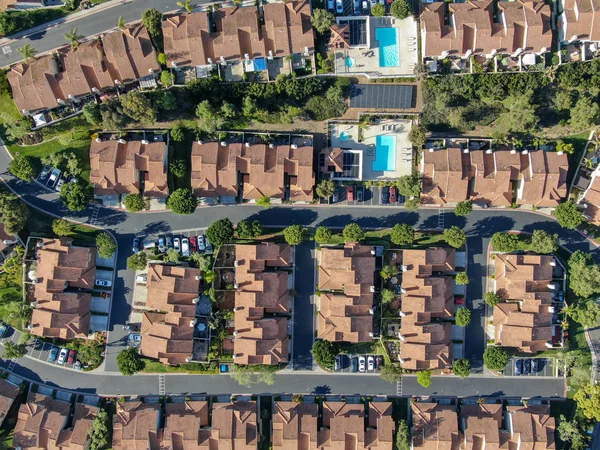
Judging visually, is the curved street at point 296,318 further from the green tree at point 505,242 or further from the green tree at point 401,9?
the green tree at point 401,9

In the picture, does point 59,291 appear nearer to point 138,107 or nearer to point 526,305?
point 138,107

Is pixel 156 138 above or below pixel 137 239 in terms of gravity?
above

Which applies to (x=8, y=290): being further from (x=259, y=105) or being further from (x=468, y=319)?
(x=468, y=319)

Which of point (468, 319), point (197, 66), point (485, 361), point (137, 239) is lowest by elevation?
point (485, 361)

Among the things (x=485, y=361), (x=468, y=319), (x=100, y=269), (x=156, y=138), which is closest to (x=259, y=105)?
(x=156, y=138)

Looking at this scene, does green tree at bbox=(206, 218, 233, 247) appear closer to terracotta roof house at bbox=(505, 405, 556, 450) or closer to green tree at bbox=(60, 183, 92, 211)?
green tree at bbox=(60, 183, 92, 211)

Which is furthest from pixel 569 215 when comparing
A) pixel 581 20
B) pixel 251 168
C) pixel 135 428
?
pixel 135 428
